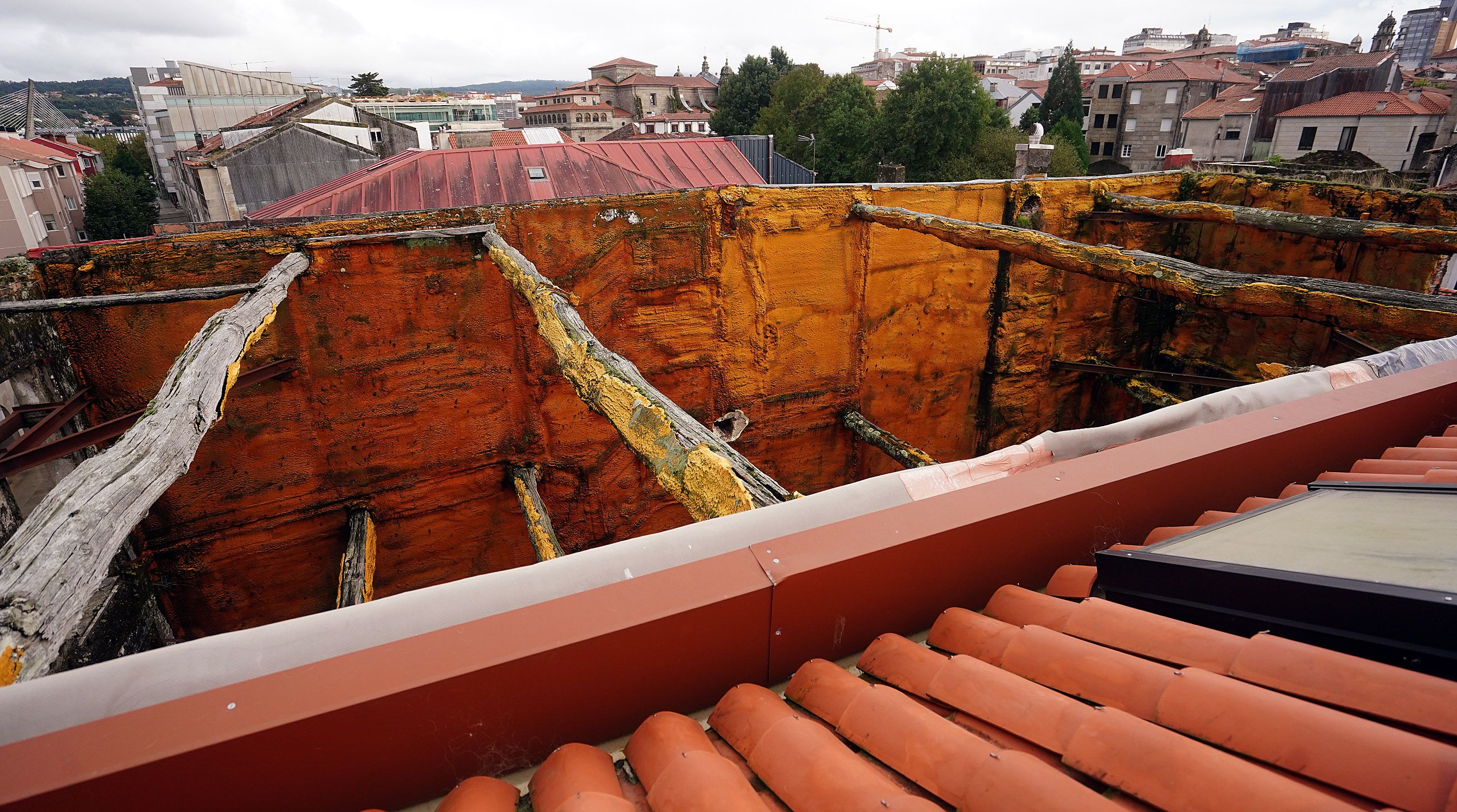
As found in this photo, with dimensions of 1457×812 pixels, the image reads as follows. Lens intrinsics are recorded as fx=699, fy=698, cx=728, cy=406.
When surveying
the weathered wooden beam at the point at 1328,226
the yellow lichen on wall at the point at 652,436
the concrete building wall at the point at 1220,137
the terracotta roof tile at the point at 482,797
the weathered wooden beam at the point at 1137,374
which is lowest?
the weathered wooden beam at the point at 1137,374

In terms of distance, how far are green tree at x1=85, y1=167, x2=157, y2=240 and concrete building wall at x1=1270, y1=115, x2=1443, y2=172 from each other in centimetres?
5439

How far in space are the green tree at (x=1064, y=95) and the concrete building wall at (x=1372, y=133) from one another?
1290cm

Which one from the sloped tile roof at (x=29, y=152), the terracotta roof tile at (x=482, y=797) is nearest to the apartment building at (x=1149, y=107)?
the terracotta roof tile at (x=482, y=797)

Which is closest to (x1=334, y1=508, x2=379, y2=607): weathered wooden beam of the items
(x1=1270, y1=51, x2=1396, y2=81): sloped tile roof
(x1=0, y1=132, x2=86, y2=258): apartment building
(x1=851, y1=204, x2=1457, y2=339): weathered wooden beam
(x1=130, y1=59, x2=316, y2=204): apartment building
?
(x1=851, y1=204, x2=1457, y2=339): weathered wooden beam

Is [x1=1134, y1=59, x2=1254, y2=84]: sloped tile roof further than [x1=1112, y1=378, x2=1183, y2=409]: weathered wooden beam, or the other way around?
[x1=1134, y1=59, x2=1254, y2=84]: sloped tile roof

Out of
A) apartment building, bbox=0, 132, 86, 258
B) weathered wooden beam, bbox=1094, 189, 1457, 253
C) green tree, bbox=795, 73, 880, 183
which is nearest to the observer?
weathered wooden beam, bbox=1094, 189, 1457, 253

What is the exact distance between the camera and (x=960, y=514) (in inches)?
85.7

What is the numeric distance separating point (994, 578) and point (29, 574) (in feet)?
8.65

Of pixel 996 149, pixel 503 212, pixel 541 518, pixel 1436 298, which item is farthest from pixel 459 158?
pixel 996 149

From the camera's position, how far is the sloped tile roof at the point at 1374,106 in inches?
1105

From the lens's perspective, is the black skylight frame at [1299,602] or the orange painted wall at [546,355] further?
the orange painted wall at [546,355]

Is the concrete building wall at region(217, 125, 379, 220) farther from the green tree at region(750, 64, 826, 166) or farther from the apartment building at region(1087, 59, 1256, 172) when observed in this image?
the apartment building at region(1087, 59, 1256, 172)

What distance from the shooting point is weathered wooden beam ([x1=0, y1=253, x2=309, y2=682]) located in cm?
161

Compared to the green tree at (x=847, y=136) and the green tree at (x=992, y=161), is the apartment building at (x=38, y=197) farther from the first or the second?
the green tree at (x=992, y=161)
